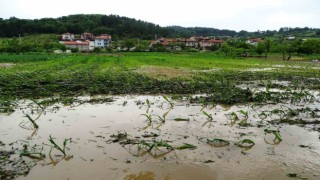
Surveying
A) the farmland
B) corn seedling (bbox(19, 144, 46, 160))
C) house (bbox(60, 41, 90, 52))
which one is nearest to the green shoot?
the farmland

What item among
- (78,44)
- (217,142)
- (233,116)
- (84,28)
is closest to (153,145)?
(217,142)

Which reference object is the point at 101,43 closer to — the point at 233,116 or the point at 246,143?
the point at 233,116

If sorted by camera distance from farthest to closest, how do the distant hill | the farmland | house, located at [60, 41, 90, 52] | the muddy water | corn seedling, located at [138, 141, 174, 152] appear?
the distant hill
house, located at [60, 41, 90, 52]
corn seedling, located at [138, 141, 174, 152]
the farmland
the muddy water

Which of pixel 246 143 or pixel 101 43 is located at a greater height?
pixel 101 43

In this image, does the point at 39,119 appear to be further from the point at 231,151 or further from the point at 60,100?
the point at 231,151

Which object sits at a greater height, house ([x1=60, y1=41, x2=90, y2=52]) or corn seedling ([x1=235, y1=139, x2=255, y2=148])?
house ([x1=60, y1=41, x2=90, y2=52])

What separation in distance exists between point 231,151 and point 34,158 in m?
3.90

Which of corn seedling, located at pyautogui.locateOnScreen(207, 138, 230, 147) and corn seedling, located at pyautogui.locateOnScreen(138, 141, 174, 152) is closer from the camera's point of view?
corn seedling, located at pyautogui.locateOnScreen(138, 141, 174, 152)

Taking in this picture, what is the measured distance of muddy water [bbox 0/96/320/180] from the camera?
532 centimetres

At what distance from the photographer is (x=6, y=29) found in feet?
370

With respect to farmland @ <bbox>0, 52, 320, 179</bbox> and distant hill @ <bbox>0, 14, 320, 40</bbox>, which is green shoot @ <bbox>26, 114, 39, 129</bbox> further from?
distant hill @ <bbox>0, 14, 320, 40</bbox>

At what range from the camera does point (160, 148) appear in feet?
20.9

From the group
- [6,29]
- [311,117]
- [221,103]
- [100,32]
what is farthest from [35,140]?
[100,32]

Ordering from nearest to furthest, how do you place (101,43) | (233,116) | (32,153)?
(32,153), (233,116), (101,43)
